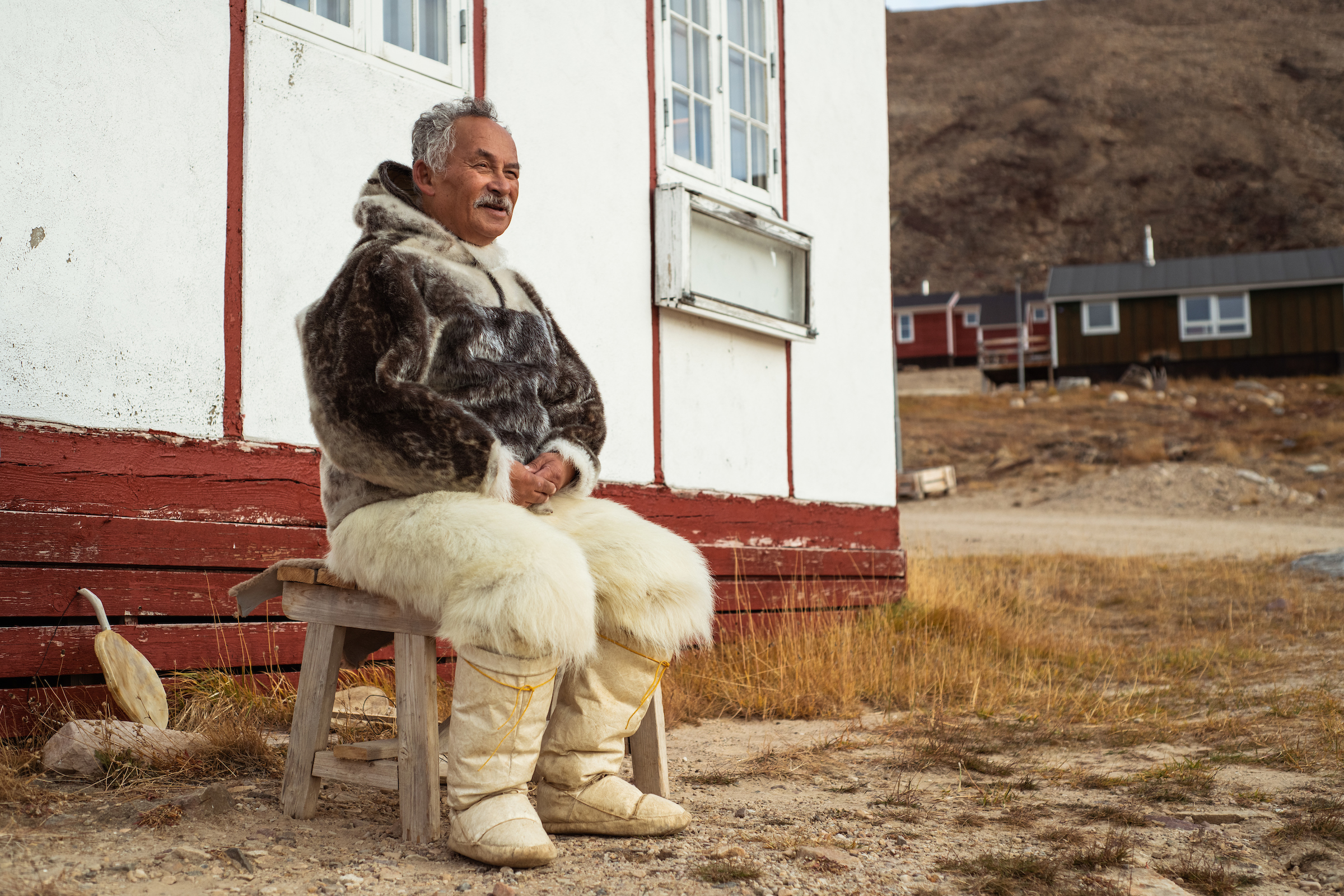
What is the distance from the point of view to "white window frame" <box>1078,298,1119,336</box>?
107 feet

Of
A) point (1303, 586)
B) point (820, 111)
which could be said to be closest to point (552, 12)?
point (820, 111)

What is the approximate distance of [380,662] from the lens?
4.43 metres

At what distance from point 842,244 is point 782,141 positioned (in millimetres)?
795

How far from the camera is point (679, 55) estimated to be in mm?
5949

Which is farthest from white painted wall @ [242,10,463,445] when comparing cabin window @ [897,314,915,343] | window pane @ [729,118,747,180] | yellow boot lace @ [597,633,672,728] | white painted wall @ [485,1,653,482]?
cabin window @ [897,314,915,343]

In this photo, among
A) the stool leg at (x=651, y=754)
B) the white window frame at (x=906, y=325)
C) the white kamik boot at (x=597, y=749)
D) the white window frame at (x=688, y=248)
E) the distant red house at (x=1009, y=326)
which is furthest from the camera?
the white window frame at (x=906, y=325)

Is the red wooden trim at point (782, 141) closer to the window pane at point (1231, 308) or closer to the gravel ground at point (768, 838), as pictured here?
the gravel ground at point (768, 838)

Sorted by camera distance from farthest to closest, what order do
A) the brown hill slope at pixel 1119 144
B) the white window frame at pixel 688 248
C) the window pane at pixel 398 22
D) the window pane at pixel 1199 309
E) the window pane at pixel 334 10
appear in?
the brown hill slope at pixel 1119 144 < the window pane at pixel 1199 309 < the white window frame at pixel 688 248 < the window pane at pixel 398 22 < the window pane at pixel 334 10

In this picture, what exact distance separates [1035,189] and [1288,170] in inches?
526

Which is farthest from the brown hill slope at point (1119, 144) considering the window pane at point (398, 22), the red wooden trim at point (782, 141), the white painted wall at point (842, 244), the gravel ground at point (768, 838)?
the gravel ground at point (768, 838)

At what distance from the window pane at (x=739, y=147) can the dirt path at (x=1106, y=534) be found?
17.8ft

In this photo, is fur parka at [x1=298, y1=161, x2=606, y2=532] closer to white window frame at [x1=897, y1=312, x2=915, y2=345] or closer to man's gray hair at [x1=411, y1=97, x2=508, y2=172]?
man's gray hair at [x1=411, y1=97, x2=508, y2=172]

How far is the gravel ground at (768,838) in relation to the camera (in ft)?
7.63

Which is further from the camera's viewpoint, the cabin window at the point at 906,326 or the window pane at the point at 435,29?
the cabin window at the point at 906,326
